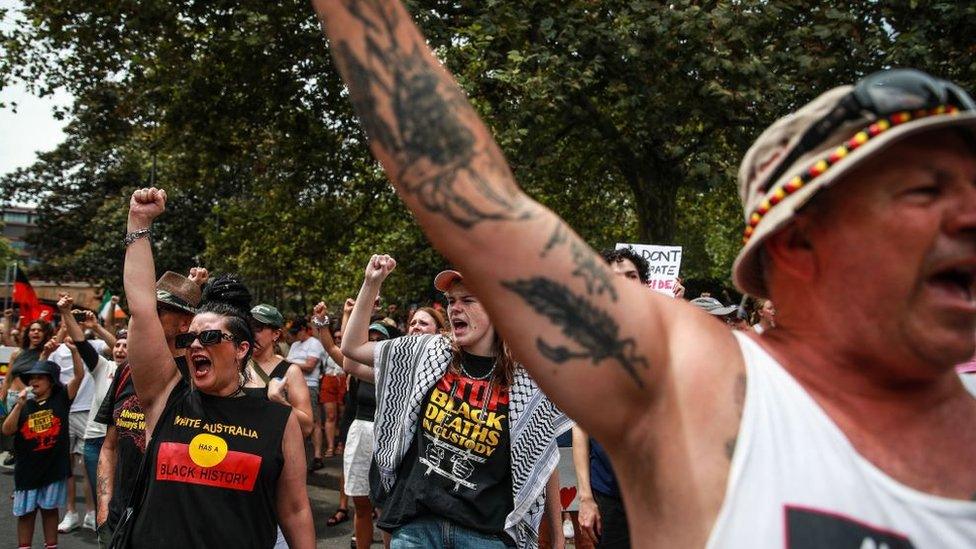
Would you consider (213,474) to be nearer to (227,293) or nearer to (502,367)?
(227,293)

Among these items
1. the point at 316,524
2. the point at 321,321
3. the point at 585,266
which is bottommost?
the point at 316,524

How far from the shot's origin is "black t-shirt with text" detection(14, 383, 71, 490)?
767 centimetres

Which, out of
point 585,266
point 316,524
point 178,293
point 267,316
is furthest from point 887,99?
point 316,524

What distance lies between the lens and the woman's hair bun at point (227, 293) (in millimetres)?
4266

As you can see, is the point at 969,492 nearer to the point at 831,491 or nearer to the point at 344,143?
the point at 831,491

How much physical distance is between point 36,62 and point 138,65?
1709 mm

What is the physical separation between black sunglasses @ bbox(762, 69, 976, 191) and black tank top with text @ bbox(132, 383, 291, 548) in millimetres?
2839

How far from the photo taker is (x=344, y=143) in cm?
1434

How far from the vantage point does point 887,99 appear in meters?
1.26

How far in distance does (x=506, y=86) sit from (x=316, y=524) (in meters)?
5.19

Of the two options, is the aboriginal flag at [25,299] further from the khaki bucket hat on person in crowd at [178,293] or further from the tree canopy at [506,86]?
the khaki bucket hat on person in crowd at [178,293]

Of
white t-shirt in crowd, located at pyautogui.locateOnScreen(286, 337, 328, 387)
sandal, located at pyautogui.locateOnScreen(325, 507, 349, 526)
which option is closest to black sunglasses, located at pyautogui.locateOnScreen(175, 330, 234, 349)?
sandal, located at pyautogui.locateOnScreen(325, 507, 349, 526)

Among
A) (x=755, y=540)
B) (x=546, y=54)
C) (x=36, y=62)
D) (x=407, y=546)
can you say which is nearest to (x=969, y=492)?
(x=755, y=540)

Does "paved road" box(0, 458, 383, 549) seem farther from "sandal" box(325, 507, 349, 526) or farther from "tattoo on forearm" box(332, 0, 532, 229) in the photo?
"tattoo on forearm" box(332, 0, 532, 229)
